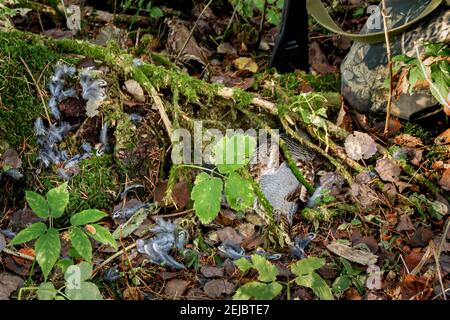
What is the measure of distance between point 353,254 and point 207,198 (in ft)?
→ 2.29

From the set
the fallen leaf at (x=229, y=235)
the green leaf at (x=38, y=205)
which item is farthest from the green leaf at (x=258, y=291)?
the green leaf at (x=38, y=205)

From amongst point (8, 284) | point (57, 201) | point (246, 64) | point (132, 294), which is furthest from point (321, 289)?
point (246, 64)

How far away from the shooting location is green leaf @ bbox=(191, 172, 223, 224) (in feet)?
7.30

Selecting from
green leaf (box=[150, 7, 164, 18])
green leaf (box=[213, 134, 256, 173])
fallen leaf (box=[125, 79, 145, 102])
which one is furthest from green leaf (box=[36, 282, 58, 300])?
green leaf (box=[150, 7, 164, 18])

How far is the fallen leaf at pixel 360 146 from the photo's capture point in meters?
2.73

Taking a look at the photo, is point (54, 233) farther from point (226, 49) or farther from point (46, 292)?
point (226, 49)

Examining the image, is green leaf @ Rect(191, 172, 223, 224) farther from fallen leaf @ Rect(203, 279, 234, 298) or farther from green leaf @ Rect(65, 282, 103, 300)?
green leaf @ Rect(65, 282, 103, 300)

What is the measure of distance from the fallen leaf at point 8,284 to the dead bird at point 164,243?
52cm

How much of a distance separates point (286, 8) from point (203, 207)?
1.43 metres

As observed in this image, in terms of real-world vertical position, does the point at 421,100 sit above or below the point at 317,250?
above

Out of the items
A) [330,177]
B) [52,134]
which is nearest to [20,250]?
[52,134]

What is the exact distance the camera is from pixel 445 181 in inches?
103
